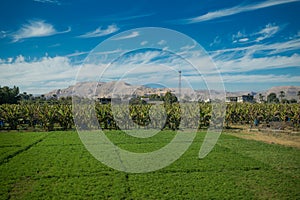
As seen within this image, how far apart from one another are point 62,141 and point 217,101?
14892 millimetres

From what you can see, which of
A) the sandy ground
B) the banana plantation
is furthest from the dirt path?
the banana plantation

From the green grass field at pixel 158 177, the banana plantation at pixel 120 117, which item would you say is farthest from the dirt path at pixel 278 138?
the banana plantation at pixel 120 117

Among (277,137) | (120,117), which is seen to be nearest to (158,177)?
(277,137)

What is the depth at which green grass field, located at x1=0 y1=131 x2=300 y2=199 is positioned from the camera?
620 centimetres

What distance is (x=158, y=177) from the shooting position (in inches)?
297

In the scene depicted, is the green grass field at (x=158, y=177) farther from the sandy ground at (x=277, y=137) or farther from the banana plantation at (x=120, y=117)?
the banana plantation at (x=120, y=117)

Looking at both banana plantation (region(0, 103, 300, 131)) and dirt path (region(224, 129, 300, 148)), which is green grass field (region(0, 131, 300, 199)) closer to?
dirt path (region(224, 129, 300, 148))

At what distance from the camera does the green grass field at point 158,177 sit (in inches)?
244

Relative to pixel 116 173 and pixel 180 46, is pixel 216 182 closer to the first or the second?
pixel 116 173

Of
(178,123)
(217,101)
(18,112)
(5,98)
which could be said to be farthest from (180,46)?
(5,98)

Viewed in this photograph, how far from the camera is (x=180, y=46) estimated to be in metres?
7.94

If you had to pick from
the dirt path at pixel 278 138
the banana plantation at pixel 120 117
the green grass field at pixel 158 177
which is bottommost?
the green grass field at pixel 158 177

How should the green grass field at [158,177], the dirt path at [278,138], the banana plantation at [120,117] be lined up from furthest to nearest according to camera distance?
1. the banana plantation at [120,117]
2. the dirt path at [278,138]
3. the green grass field at [158,177]

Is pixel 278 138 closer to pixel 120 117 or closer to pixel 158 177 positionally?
pixel 158 177
